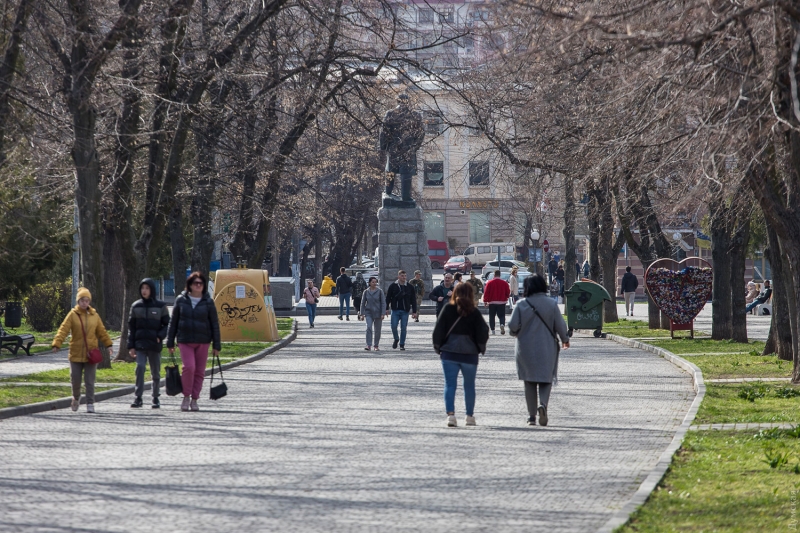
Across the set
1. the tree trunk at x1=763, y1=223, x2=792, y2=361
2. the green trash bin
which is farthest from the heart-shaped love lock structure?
the tree trunk at x1=763, y1=223, x2=792, y2=361

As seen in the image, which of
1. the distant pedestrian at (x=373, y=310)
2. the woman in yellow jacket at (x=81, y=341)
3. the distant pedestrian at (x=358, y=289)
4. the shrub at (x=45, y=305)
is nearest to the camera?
the woman in yellow jacket at (x=81, y=341)

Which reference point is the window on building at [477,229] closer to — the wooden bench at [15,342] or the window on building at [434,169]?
the window on building at [434,169]

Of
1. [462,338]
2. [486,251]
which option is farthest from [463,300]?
[486,251]

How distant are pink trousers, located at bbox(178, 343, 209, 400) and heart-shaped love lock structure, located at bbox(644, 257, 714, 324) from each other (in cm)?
1647

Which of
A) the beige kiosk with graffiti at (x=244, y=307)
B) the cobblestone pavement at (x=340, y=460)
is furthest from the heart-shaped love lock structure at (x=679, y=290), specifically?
the cobblestone pavement at (x=340, y=460)

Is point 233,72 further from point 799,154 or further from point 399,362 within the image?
point 799,154

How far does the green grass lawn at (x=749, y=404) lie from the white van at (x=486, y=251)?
64728 millimetres

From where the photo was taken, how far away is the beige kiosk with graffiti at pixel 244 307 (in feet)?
92.0

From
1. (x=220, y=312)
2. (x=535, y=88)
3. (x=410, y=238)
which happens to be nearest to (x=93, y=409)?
(x=535, y=88)

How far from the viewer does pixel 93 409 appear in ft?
46.5

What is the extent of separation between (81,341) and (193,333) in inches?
53.0

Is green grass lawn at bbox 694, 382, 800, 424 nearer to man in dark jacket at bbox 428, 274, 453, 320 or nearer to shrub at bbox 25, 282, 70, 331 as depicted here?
man in dark jacket at bbox 428, 274, 453, 320

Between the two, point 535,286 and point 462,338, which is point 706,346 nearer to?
point 535,286

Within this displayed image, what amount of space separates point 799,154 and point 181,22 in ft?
35.6
